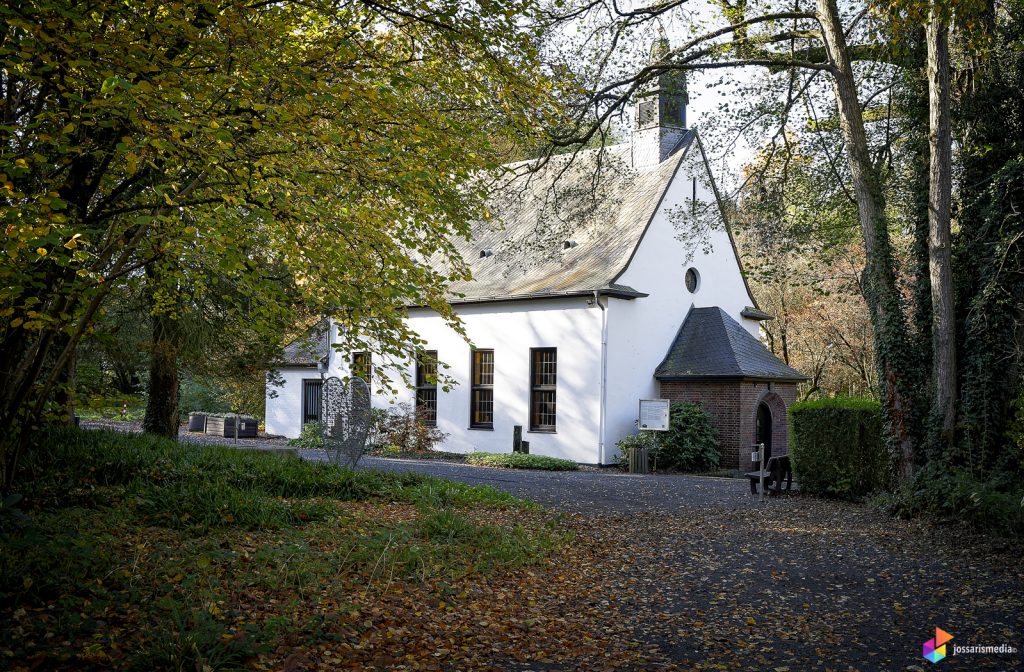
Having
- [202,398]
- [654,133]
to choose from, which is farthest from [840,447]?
[202,398]

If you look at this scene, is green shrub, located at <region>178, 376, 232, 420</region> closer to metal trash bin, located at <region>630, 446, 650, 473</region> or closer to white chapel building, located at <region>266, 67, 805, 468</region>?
white chapel building, located at <region>266, 67, 805, 468</region>

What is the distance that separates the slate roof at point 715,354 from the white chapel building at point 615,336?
1.7 inches

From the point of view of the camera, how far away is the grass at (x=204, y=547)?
186 inches

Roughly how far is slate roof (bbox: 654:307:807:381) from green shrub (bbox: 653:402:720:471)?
4.34 feet

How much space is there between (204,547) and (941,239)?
9.30 meters

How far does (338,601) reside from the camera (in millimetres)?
5836

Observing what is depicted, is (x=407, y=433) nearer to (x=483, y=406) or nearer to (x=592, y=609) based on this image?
(x=483, y=406)

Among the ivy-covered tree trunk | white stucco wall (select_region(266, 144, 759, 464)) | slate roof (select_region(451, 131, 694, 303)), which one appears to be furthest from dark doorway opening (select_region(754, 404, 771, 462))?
the ivy-covered tree trunk

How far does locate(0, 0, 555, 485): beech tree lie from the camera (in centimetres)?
552

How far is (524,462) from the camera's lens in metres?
20.1

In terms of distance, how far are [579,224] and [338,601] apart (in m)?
9.77

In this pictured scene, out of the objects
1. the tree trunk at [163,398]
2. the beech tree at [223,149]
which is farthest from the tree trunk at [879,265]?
the tree trunk at [163,398]

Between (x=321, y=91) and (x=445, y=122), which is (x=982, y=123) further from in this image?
(x=321, y=91)

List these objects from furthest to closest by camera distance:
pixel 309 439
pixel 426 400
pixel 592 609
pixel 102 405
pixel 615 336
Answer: pixel 309 439
pixel 426 400
pixel 615 336
pixel 102 405
pixel 592 609
